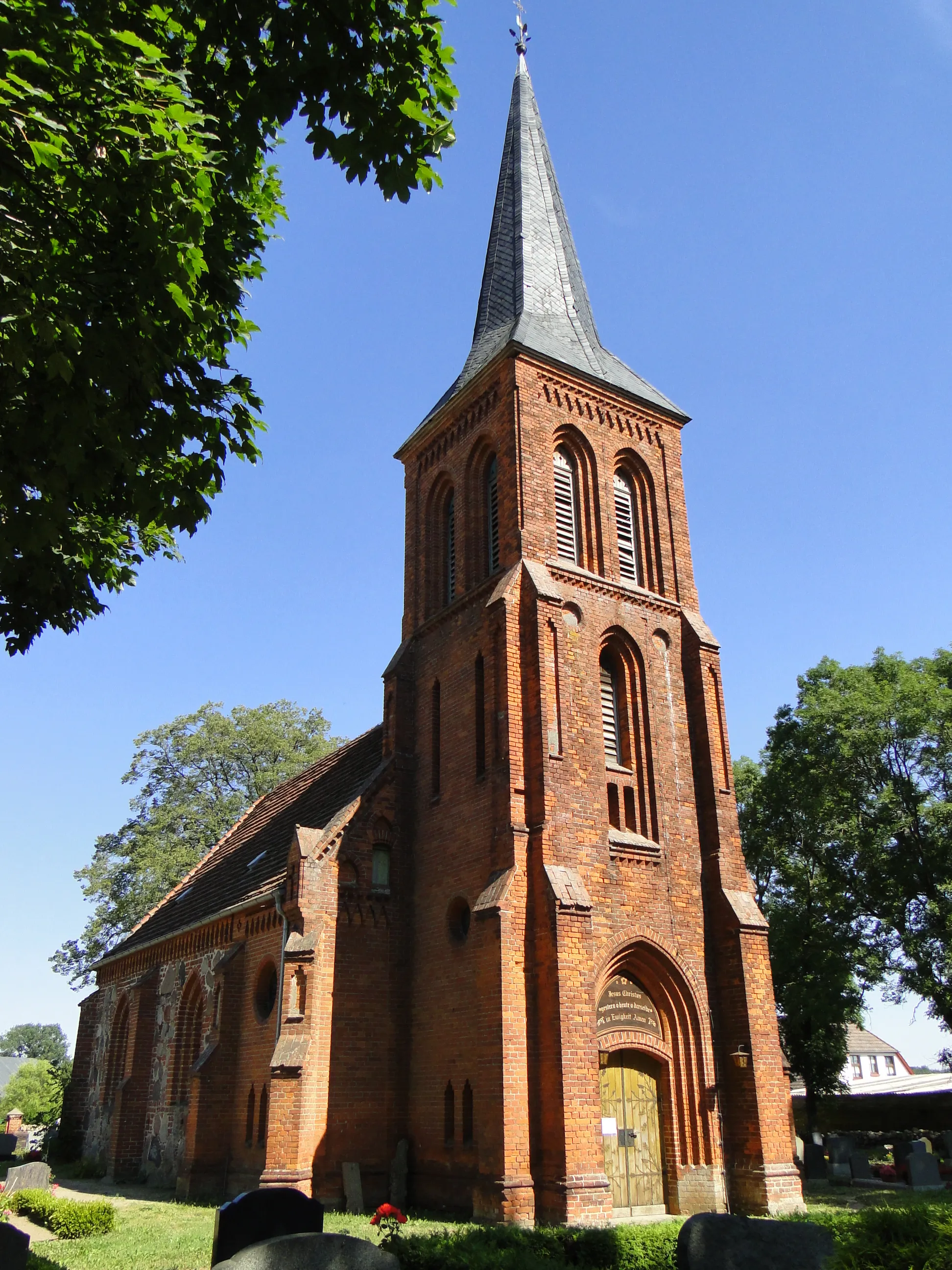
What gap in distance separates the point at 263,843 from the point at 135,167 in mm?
21142

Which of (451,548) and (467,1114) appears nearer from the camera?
(467,1114)

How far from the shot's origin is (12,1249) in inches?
380

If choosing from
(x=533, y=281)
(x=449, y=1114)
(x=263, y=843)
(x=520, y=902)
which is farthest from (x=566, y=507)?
(x=263, y=843)

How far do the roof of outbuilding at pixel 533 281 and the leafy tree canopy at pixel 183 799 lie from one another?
74.7ft

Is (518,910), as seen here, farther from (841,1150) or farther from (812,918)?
(812,918)

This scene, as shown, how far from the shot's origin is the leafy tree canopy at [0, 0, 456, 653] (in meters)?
6.77

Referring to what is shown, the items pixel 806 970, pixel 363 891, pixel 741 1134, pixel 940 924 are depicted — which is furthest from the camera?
pixel 806 970

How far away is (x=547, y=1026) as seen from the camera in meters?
15.3

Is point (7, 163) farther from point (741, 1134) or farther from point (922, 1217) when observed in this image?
point (741, 1134)

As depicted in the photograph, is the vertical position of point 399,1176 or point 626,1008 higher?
point 626,1008

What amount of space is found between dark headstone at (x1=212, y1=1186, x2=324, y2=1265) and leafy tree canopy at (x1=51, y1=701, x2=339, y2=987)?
3105 cm

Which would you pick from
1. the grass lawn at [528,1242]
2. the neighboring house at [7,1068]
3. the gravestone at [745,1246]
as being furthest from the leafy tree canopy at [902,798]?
the neighboring house at [7,1068]

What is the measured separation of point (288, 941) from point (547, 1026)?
5.31 m

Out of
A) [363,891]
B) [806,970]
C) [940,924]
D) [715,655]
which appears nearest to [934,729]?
[940,924]
